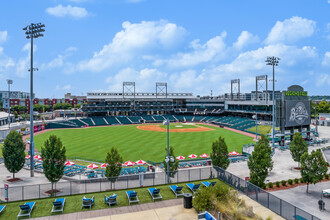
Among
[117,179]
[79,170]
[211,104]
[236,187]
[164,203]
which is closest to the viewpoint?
[164,203]

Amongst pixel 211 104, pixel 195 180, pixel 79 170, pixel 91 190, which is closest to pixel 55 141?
pixel 91 190

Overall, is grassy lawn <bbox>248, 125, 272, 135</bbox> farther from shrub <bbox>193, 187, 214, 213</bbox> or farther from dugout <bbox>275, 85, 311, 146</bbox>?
shrub <bbox>193, 187, 214, 213</bbox>

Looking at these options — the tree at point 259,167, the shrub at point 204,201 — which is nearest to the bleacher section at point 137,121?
the tree at point 259,167

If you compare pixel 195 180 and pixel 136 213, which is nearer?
pixel 136 213

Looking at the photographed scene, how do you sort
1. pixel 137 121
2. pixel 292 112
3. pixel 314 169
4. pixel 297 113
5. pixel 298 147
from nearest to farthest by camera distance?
pixel 314 169 < pixel 298 147 < pixel 292 112 < pixel 297 113 < pixel 137 121

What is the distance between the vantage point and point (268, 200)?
748 inches

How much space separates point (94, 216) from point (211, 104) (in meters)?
117

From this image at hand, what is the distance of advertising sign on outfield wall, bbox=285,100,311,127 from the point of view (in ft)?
175

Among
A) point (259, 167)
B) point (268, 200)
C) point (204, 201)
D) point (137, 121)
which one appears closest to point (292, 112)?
point (259, 167)

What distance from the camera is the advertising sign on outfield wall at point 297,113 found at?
2101 inches

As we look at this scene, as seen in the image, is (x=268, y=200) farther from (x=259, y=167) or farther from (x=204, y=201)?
(x=259, y=167)

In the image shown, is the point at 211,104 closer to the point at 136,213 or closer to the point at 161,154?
the point at 161,154

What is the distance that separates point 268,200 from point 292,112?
4107 centimetres

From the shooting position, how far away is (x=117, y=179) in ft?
82.7
